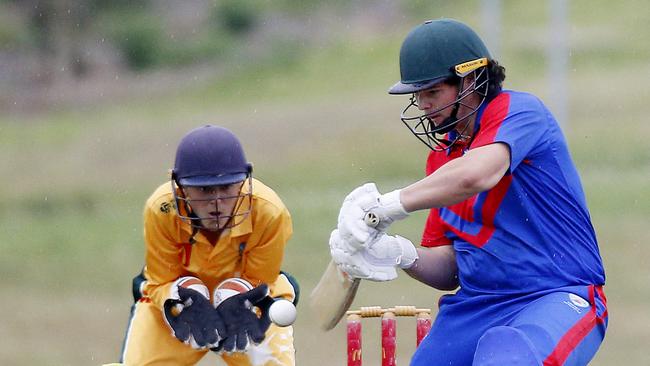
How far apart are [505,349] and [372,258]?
0.56 m

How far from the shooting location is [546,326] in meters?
4.62

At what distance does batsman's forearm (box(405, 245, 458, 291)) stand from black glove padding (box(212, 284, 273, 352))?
74 centimetres

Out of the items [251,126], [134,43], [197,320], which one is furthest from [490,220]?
[134,43]

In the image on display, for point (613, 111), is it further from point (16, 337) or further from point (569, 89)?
point (16, 337)

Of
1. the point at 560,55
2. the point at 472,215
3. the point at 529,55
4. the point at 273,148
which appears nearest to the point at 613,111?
the point at 560,55

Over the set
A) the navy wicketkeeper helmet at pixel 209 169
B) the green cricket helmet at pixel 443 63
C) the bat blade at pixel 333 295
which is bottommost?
the bat blade at pixel 333 295

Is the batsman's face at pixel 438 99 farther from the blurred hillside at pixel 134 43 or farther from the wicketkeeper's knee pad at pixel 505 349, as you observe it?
the blurred hillside at pixel 134 43

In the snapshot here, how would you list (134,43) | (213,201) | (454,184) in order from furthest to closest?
(134,43) < (213,201) < (454,184)

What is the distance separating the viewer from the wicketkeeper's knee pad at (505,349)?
176 inches

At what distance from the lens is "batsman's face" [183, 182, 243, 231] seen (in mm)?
5484

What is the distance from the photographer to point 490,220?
490 centimetres

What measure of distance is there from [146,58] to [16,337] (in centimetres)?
1470

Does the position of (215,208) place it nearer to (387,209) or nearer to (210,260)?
(210,260)

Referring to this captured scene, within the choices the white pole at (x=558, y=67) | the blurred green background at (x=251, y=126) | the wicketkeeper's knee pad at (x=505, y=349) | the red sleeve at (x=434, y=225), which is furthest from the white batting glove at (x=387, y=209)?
the white pole at (x=558, y=67)
